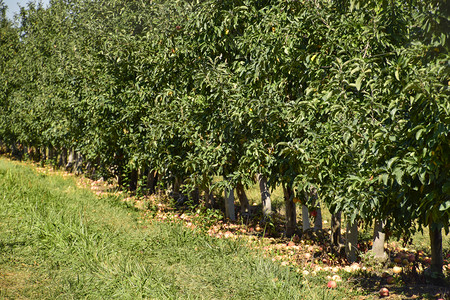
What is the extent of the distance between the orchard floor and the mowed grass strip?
0.01m

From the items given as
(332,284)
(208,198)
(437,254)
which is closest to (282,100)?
(332,284)

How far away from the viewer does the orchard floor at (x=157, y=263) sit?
5578 millimetres

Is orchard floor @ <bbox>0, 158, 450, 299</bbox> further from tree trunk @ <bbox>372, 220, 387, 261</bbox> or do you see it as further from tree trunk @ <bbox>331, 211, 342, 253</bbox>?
tree trunk @ <bbox>372, 220, 387, 261</bbox>

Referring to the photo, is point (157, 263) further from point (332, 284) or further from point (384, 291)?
→ point (384, 291)

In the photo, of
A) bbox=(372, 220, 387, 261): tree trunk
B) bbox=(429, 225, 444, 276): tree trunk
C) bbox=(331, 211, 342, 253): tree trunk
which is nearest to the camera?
bbox=(429, 225, 444, 276): tree trunk

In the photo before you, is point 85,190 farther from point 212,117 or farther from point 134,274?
point 134,274

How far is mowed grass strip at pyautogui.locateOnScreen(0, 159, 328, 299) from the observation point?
554 cm

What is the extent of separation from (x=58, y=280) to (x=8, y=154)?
26.7m

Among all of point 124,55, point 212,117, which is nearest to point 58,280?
point 212,117

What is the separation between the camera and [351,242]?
761cm

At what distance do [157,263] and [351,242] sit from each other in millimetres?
3225

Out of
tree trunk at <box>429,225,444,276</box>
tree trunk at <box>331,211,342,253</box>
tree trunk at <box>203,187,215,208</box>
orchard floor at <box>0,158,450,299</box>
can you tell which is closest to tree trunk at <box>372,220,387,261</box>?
orchard floor at <box>0,158,450,299</box>

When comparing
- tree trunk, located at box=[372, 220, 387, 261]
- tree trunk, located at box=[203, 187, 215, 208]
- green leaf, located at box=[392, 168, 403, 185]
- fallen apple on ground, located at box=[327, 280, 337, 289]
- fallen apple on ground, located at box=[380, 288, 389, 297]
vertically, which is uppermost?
green leaf, located at box=[392, 168, 403, 185]

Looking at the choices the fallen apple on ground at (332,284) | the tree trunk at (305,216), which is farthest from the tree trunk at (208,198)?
A: the fallen apple on ground at (332,284)
